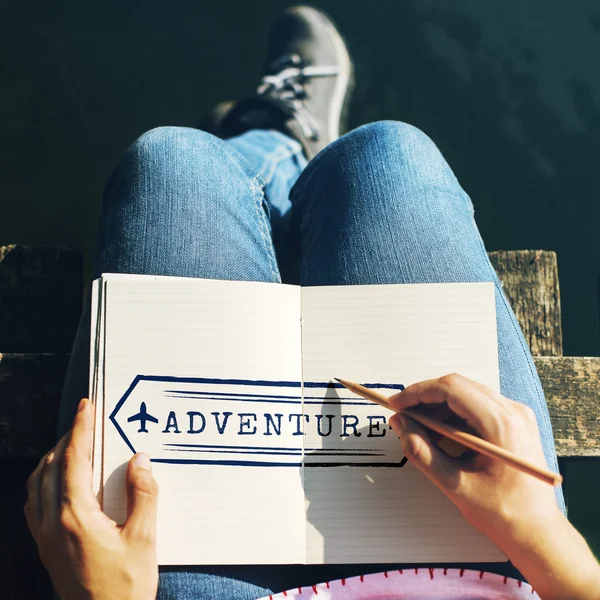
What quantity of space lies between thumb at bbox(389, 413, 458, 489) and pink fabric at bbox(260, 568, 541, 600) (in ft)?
0.34

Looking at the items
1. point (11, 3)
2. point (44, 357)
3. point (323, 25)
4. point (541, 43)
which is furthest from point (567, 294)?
point (11, 3)

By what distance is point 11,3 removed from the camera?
56.1 inches

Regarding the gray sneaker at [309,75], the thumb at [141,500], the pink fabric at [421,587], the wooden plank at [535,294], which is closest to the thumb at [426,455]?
the pink fabric at [421,587]

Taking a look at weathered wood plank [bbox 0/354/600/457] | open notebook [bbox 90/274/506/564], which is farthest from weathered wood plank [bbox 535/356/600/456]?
open notebook [bbox 90/274/506/564]

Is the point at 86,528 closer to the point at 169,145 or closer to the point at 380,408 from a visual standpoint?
the point at 380,408

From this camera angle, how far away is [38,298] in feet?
2.98

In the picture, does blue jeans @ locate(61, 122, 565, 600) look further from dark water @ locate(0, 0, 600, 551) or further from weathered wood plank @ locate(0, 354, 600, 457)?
dark water @ locate(0, 0, 600, 551)

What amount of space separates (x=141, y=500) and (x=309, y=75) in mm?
1047

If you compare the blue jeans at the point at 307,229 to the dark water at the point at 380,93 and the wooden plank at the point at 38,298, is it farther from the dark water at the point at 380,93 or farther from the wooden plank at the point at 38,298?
the dark water at the point at 380,93

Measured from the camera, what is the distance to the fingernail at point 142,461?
641 mm

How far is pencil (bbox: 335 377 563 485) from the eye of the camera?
0.54 metres

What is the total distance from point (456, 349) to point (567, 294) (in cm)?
79

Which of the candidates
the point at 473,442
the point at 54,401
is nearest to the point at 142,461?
the point at 54,401

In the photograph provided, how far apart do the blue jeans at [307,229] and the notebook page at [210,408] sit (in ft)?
0.13
